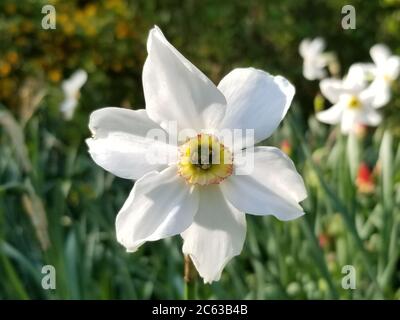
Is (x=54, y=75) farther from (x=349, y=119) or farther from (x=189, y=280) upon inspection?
(x=189, y=280)

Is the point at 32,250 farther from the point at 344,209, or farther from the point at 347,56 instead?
the point at 347,56

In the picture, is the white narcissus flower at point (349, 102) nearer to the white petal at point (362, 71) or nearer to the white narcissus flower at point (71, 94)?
the white petal at point (362, 71)

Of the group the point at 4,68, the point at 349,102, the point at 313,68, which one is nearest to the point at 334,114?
the point at 349,102

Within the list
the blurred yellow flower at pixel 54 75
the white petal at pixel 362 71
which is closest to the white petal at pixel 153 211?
the white petal at pixel 362 71

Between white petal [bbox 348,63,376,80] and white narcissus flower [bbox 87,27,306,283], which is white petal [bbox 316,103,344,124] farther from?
white narcissus flower [bbox 87,27,306,283]

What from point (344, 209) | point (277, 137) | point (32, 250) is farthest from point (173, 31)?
point (344, 209)

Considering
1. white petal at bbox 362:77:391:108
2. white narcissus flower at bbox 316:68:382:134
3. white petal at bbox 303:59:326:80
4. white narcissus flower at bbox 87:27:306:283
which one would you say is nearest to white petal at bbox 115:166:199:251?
white narcissus flower at bbox 87:27:306:283
